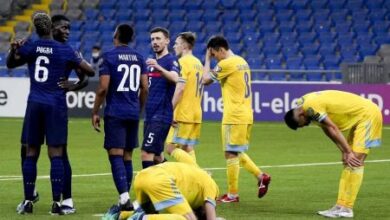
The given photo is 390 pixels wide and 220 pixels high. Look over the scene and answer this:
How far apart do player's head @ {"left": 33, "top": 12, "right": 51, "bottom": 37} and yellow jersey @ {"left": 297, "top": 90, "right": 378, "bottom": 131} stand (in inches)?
115

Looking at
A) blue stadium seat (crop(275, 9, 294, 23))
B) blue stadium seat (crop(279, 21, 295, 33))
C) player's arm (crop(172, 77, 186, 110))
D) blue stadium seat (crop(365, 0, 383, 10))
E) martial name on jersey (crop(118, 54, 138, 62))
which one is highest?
blue stadium seat (crop(365, 0, 383, 10))

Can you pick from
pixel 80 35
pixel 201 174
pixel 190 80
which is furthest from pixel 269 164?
pixel 80 35

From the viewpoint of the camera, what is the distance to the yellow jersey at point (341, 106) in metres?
12.2

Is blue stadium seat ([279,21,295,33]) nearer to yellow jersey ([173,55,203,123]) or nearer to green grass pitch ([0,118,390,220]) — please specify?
green grass pitch ([0,118,390,220])

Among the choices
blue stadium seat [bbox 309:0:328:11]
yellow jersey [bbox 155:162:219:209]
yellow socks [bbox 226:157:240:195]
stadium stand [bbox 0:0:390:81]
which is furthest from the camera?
blue stadium seat [bbox 309:0:328:11]

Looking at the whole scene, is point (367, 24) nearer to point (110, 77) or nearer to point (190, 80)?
point (190, 80)

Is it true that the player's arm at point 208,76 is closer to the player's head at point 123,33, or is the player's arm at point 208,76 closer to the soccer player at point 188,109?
the soccer player at point 188,109

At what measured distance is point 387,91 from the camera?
28109 mm

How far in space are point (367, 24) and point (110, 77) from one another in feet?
74.8

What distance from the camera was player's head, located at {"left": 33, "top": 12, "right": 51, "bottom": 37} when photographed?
39.5ft

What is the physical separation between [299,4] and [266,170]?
60.1ft

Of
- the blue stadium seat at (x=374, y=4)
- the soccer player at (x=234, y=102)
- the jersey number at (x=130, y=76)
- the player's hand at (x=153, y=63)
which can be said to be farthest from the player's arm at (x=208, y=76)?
the blue stadium seat at (x=374, y=4)

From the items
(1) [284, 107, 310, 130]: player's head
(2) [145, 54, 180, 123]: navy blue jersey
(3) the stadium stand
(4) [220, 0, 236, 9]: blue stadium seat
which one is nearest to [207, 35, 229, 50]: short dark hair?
(2) [145, 54, 180, 123]: navy blue jersey

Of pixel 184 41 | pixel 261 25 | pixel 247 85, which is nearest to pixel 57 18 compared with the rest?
pixel 184 41
